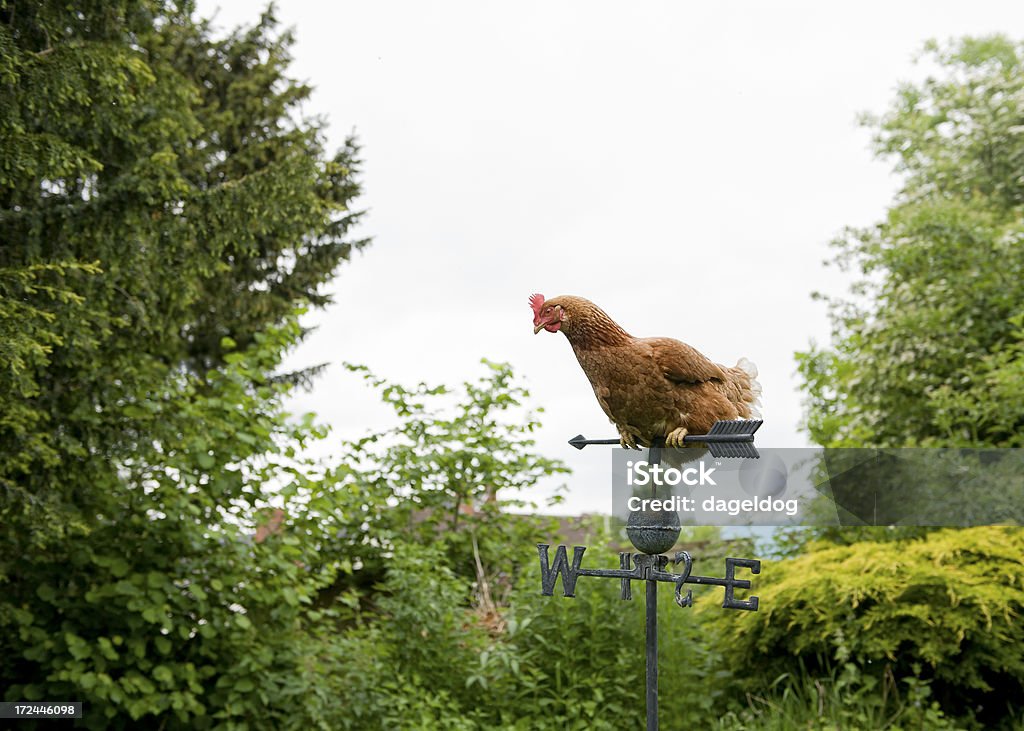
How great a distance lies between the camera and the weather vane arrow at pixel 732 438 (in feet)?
5.73

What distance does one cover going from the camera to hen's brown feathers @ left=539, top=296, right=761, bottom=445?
1894 mm

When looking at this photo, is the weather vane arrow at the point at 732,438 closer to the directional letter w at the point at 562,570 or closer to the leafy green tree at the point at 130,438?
the directional letter w at the point at 562,570

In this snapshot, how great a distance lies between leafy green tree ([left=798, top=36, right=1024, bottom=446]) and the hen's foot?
10.1ft

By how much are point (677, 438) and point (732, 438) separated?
0.14m

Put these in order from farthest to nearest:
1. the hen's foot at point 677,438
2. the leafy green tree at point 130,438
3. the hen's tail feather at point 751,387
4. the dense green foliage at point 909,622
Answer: the dense green foliage at point 909,622 < the leafy green tree at point 130,438 < the hen's tail feather at point 751,387 < the hen's foot at point 677,438

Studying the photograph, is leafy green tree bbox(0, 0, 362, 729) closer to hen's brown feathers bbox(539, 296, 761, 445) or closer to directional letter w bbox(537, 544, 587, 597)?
directional letter w bbox(537, 544, 587, 597)

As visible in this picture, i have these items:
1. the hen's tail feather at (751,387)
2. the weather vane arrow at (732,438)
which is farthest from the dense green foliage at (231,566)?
the weather vane arrow at (732,438)

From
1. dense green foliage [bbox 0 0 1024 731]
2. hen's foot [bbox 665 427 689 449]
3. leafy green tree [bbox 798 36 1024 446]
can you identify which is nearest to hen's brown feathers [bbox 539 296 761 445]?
hen's foot [bbox 665 427 689 449]

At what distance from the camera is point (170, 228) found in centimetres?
359

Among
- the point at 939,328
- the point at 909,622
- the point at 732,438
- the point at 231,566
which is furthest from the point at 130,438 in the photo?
the point at 939,328

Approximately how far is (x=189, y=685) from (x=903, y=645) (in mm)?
3005

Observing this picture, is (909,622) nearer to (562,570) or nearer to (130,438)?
(562,570)

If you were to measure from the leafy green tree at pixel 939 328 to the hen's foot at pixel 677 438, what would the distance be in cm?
308

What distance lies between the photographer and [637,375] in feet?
6.21
